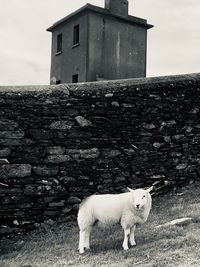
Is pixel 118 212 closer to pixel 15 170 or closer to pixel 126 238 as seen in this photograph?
pixel 126 238

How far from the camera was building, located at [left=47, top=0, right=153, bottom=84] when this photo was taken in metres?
20.3

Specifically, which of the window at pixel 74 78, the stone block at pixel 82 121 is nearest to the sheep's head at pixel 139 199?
the stone block at pixel 82 121

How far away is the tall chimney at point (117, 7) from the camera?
20.8 m

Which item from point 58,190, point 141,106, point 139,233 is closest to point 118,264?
point 139,233

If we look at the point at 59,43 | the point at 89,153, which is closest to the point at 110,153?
the point at 89,153

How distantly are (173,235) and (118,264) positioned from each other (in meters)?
1.24

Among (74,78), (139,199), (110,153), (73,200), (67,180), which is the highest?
(74,78)

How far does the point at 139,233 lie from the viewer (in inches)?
296

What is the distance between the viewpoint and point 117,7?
2102 cm

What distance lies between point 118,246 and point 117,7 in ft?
52.6

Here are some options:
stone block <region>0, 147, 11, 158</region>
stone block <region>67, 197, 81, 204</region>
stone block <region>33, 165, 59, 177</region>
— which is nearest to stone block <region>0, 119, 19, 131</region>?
stone block <region>0, 147, 11, 158</region>

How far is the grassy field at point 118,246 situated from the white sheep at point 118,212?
0.25m

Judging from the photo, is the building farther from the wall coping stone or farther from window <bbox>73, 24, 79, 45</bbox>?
the wall coping stone

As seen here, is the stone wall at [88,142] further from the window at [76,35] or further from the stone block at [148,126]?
the window at [76,35]
